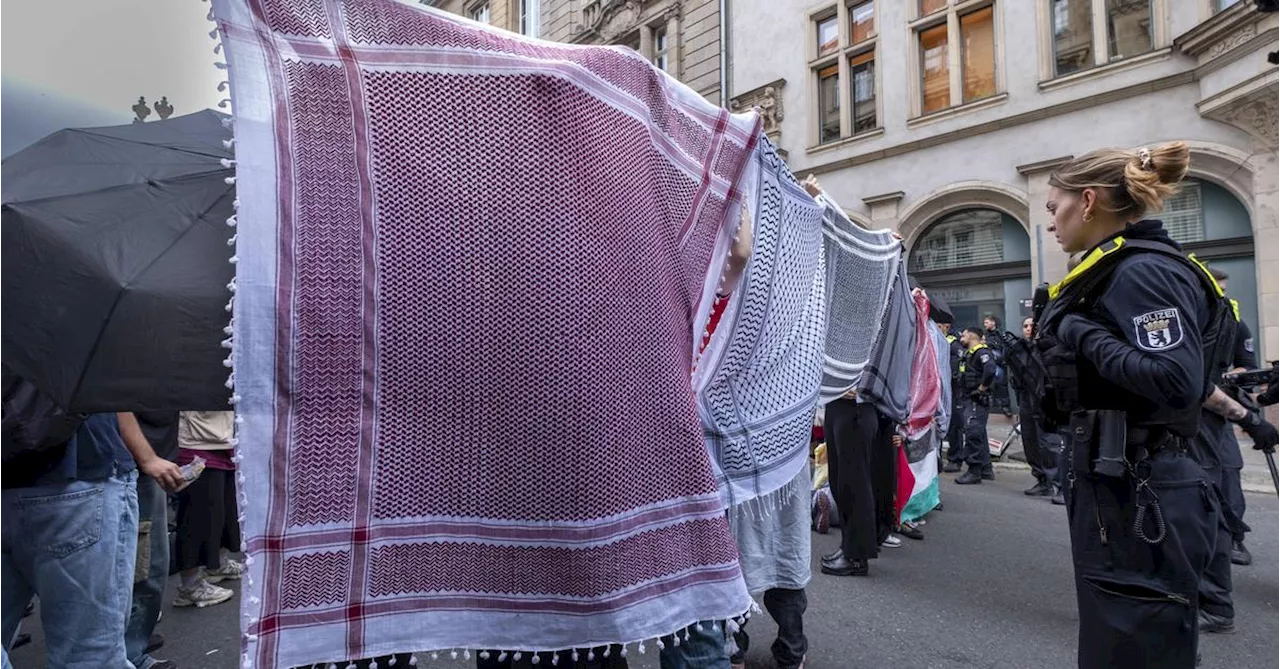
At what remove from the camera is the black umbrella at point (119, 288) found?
3.62 ft

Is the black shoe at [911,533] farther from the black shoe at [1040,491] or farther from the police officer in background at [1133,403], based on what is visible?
the police officer in background at [1133,403]

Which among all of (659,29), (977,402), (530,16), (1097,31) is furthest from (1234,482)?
(530,16)

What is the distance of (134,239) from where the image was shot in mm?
1146

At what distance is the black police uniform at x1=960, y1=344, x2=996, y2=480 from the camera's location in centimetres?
782

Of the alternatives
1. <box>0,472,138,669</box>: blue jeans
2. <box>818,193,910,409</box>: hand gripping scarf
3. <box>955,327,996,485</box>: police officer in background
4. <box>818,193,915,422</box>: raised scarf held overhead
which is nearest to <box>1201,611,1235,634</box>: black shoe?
<box>818,193,915,422</box>: raised scarf held overhead

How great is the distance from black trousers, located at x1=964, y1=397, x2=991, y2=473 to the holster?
20.3 feet

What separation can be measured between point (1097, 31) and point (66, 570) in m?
12.8

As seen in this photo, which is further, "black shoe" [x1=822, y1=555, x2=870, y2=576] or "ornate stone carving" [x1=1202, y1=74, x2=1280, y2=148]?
"ornate stone carving" [x1=1202, y1=74, x2=1280, y2=148]

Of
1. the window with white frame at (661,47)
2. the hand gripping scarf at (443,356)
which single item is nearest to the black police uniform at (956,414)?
the hand gripping scarf at (443,356)

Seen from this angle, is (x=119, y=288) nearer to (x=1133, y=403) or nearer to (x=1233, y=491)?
(x=1133, y=403)

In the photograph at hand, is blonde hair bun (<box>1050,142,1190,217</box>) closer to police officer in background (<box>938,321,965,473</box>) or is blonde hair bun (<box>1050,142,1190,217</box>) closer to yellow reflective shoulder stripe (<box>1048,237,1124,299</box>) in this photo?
yellow reflective shoulder stripe (<box>1048,237,1124,299</box>)

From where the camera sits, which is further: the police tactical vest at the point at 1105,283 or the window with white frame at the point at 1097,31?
the window with white frame at the point at 1097,31

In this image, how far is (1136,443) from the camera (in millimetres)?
2041

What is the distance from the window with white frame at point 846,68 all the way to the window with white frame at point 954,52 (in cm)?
89
